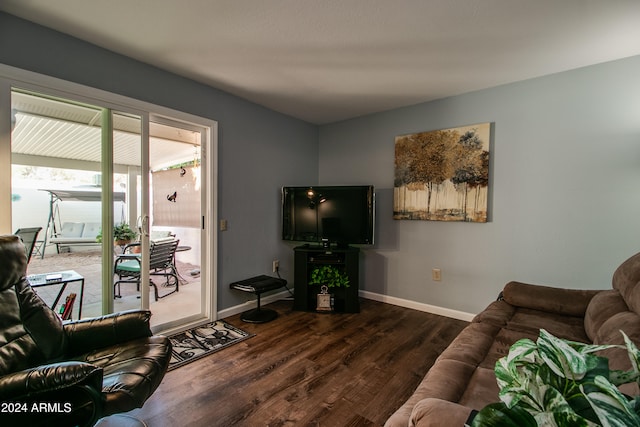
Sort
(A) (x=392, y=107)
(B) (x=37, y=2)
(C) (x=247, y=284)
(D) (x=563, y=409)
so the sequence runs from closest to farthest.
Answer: (D) (x=563, y=409) → (B) (x=37, y=2) → (C) (x=247, y=284) → (A) (x=392, y=107)

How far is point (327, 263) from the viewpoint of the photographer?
3.41 m

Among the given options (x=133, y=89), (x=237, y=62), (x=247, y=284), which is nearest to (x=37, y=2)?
(x=133, y=89)

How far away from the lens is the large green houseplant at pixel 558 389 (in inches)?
16.1

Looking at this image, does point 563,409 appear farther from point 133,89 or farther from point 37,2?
point 133,89

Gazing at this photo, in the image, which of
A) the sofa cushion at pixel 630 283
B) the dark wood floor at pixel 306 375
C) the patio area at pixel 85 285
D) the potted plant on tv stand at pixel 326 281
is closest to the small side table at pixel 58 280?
the patio area at pixel 85 285

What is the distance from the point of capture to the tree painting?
116 inches

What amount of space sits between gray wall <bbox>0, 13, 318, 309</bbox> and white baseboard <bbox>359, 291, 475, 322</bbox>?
1.15 meters

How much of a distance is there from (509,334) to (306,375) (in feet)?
4.58

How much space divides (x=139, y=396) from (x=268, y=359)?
1.13 m

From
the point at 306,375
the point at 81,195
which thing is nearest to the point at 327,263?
the point at 306,375

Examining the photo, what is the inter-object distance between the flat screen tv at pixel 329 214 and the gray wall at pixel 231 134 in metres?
0.25

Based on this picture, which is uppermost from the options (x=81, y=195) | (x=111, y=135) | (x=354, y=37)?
(x=354, y=37)

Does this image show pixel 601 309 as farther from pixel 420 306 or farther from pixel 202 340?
pixel 202 340

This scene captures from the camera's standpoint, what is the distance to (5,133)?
1856mm
